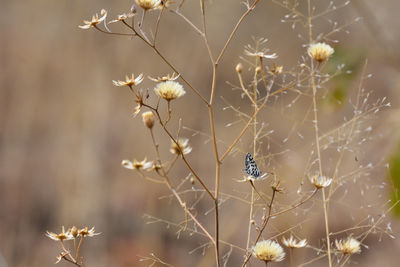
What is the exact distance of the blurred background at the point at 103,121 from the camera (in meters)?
2.35

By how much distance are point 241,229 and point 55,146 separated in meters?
1.15

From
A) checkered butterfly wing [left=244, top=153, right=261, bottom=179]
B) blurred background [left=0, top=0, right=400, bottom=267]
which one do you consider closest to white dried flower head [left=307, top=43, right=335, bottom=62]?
checkered butterfly wing [left=244, top=153, right=261, bottom=179]

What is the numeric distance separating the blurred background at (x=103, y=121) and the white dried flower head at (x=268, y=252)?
1.81 m

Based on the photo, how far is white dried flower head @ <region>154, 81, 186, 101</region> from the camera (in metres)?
0.43

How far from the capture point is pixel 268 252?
41 centimetres

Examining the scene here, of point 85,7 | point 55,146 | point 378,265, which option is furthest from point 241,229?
point 85,7

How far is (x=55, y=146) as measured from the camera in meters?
3.13

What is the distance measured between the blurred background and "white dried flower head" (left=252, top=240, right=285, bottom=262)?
5.93 ft

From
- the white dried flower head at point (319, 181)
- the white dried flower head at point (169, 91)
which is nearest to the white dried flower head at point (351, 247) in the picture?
the white dried flower head at point (319, 181)

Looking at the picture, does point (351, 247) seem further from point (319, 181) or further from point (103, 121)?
point (103, 121)

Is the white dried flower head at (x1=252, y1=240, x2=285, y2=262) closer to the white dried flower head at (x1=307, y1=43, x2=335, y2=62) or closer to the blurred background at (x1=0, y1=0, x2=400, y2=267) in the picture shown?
the white dried flower head at (x1=307, y1=43, x2=335, y2=62)

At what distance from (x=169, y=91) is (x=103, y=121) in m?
2.09

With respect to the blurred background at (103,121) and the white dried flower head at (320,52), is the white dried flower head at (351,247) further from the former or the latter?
the blurred background at (103,121)

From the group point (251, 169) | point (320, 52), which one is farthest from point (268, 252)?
point (320, 52)
